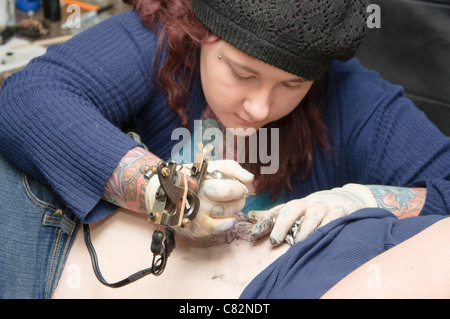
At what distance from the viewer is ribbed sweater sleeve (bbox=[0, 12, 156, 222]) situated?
3.21ft

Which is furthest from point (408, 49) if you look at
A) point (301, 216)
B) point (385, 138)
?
point (301, 216)

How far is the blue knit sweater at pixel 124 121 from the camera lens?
3.22 feet

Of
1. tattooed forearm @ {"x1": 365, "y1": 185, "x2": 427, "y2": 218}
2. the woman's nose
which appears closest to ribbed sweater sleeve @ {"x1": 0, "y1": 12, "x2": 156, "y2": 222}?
the woman's nose

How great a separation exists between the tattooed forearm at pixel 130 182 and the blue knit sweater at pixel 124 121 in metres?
0.02

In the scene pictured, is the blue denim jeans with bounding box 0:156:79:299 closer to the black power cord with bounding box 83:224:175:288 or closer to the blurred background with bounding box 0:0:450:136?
the black power cord with bounding box 83:224:175:288

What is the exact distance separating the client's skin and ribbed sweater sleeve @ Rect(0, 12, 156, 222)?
0.20 feet

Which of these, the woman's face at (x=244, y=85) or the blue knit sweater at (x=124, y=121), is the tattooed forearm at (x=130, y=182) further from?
the woman's face at (x=244, y=85)

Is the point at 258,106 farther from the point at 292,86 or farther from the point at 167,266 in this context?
the point at 167,266

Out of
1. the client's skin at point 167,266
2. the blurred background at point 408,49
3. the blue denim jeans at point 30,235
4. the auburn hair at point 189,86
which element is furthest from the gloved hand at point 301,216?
the blurred background at point 408,49

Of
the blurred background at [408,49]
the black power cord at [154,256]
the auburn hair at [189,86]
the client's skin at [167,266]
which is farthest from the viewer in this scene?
the blurred background at [408,49]

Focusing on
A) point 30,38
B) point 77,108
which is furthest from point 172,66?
point 30,38

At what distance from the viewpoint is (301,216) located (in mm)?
966

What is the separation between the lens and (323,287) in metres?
0.77

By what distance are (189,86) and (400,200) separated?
1.89ft
